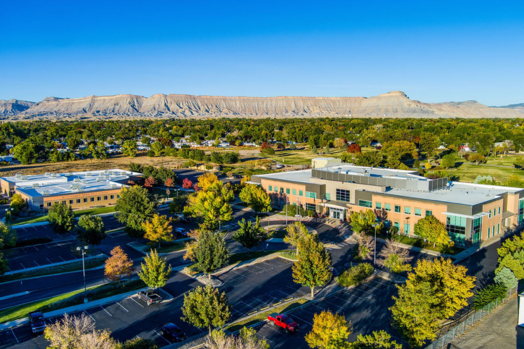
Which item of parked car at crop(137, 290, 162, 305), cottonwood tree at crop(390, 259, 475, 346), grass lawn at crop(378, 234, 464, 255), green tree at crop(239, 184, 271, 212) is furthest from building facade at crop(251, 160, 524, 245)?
parked car at crop(137, 290, 162, 305)

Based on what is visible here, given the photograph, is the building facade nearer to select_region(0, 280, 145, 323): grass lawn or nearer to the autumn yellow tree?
the autumn yellow tree

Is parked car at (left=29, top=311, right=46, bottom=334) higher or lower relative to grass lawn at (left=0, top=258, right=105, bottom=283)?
higher

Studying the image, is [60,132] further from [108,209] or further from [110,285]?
[110,285]

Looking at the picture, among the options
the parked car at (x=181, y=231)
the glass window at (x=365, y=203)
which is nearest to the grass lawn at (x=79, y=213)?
the parked car at (x=181, y=231)

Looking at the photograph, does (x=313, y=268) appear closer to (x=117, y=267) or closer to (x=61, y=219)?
(x=117, y=267)

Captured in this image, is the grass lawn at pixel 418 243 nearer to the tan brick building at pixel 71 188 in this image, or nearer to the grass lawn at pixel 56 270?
the grass lawn at pixel 56 270

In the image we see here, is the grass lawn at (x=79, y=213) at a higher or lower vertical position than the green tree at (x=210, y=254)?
lower

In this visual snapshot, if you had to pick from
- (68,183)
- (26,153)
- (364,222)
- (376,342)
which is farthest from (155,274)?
(26,153)
